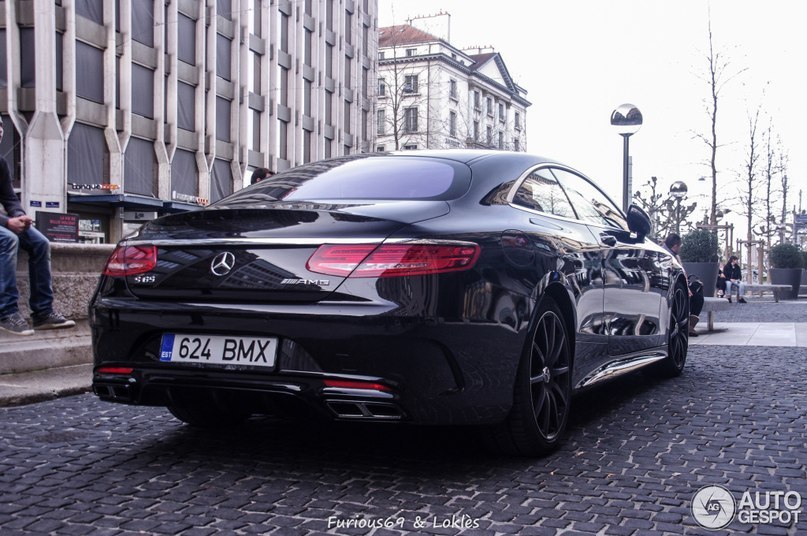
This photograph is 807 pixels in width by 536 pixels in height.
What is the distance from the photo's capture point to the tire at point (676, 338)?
7.03 meters

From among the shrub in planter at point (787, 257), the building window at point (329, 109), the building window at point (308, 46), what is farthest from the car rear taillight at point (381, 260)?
the building window at point (329, 109)

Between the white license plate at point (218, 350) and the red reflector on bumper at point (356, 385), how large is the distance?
255 mm

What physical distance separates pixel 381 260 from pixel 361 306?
19 centimetres

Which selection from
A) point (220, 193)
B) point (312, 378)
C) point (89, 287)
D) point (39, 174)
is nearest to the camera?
point (312, 378)

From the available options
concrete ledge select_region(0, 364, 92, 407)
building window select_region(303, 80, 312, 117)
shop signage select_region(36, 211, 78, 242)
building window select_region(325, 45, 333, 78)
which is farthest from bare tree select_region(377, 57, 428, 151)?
concrete ledge select_region(0, 364, 92, 407)

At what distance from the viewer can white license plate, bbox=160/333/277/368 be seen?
361 cm

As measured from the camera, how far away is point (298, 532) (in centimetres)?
303

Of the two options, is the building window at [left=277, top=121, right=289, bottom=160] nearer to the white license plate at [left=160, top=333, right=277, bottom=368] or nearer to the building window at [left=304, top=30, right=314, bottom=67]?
the building window at [left=304, top=30, right=314, bottom=67]

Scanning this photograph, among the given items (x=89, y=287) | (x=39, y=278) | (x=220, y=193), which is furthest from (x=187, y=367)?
(x=220, y=193)

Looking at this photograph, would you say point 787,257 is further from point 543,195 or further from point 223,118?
point 543,195

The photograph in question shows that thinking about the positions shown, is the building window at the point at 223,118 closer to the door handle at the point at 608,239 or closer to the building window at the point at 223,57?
the building window at the point at 223,57

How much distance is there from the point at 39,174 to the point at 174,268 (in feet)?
94.4

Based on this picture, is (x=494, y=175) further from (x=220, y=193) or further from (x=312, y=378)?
(x=220, y=193)

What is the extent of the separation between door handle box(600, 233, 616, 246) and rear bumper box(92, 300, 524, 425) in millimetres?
1627
